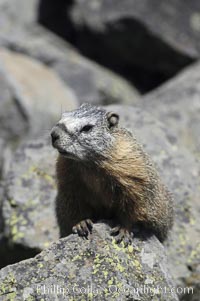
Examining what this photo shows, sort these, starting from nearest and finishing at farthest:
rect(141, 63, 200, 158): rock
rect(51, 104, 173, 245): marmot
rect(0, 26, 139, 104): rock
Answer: rect(51, 104, 173, 245): marmot
rect(141, 63, 200, 158): rock
rect(0, 26, 139, 104): rock

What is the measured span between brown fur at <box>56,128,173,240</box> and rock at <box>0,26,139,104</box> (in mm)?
6652

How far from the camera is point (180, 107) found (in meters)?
11.1

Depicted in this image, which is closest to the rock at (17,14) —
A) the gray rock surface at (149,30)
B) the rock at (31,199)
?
the gray rock surface at (149,30)

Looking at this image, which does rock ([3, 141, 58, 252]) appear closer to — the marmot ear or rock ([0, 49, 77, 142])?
the marmot ear

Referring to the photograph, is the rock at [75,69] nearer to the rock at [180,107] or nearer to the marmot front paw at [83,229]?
the rock at [180,107]

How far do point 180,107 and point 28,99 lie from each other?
3.17 m

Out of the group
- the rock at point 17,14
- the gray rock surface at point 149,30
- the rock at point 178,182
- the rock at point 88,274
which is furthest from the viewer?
the rock at point 17,14

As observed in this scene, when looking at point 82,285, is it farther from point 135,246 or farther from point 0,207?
point 0,207

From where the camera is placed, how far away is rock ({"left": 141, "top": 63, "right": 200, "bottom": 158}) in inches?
412

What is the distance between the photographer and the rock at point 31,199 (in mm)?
8391

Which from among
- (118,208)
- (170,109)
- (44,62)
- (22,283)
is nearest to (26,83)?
(44,62)

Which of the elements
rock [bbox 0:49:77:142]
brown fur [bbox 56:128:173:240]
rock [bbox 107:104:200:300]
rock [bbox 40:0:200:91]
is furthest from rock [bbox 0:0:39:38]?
brown fur [bbox 56:128:173:240]

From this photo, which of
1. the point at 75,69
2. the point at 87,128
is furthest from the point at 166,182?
the point at 75,69

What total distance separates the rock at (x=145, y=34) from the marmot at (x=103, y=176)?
7.05m
